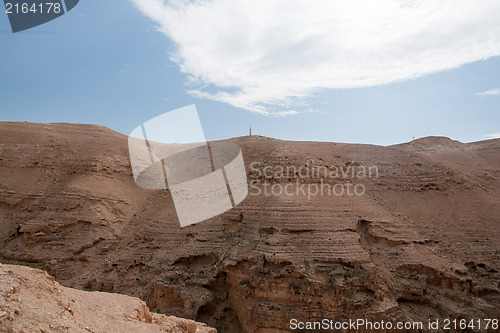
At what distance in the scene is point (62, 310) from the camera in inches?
208

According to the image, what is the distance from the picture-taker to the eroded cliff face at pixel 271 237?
13469mm

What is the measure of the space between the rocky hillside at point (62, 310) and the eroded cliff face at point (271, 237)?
283 inches

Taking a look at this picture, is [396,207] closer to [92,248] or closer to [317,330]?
[317,330]

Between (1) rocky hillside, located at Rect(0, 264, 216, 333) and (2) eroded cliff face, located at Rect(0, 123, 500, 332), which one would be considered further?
(2) eroded cliff face, located at Rect(0, 123, 500, 332)

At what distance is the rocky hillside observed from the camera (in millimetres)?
4539

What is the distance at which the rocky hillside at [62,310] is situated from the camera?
4.54m

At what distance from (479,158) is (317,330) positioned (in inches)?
865

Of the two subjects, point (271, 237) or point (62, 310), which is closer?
point (62, 310)

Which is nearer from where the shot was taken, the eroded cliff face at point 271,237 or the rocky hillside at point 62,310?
the rocky hillside at point 62,310

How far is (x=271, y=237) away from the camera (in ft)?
48.6

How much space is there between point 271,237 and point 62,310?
406 inches

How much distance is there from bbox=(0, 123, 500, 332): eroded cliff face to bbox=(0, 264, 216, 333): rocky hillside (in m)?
7.19

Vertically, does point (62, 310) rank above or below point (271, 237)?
above

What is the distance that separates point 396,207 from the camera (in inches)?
709
